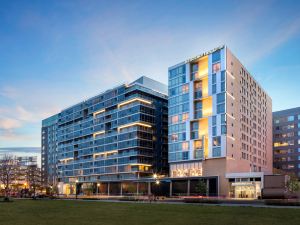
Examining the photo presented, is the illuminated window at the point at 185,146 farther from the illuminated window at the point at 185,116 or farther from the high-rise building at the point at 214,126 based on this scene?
the illuminated window at the point at 185,116

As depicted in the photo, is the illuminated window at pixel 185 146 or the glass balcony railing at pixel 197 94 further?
the illuminated window at pixel 185 146

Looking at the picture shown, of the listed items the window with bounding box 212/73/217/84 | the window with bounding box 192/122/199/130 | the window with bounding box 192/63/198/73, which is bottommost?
the window with bounding box 192/122/199/130

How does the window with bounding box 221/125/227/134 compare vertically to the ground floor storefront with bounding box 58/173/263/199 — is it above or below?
above

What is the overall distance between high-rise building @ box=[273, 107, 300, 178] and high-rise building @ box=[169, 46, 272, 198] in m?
46.7

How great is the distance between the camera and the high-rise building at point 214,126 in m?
103

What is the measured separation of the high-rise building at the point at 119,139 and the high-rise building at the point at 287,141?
6079cm

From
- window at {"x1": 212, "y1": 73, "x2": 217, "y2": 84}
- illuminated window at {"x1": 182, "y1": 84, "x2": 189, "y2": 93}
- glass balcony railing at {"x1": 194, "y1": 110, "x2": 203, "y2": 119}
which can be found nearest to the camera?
window at {"x1": 212, "y1": 73, "x2": 217, "y2": 84}

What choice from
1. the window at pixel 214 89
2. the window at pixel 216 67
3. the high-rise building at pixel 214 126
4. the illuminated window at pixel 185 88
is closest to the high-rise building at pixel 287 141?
the high-rise building at pixel 214 126

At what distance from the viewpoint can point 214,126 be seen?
106938 millimetres

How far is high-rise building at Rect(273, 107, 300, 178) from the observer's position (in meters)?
166

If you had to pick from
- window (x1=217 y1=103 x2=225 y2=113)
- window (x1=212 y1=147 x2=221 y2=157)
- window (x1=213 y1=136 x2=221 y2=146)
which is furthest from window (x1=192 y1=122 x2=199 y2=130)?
window (x1=212 y1=147 x2=221 y2=157)

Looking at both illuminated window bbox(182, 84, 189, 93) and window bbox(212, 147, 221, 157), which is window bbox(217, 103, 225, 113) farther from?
illuminated window bbox(182, 84, 189, 93)

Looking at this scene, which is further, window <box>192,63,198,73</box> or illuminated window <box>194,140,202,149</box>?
window <box>192,63,198,73</box>

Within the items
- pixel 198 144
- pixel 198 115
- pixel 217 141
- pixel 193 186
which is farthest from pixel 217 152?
pixel 198 115
